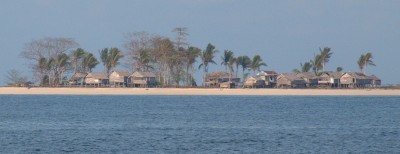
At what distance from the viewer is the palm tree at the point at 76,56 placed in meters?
139

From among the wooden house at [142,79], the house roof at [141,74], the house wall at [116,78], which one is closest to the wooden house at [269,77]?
the wooden house at [142,79]

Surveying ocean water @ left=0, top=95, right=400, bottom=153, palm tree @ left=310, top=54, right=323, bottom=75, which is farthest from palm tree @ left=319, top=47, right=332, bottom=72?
ocean water @ left=0, top=95, right=400, bottom=153

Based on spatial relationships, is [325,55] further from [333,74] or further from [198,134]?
[198,134]

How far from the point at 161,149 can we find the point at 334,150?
26.0ft

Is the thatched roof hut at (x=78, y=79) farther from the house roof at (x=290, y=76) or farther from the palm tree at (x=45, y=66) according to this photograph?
the house roof at (x=290, y=76)

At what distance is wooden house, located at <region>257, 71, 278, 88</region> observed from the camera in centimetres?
13615

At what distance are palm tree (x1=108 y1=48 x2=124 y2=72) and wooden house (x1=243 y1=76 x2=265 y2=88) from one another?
2030cm

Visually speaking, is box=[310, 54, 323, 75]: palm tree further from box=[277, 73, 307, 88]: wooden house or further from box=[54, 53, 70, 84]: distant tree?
box=[54, 53, 70, 84]: distant tree

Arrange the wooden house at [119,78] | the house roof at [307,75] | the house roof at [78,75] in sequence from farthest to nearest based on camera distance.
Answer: the house roof at [307,75]
the house roof at [78,75]
the wooden house at [119,78]

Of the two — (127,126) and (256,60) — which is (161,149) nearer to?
(127,126)

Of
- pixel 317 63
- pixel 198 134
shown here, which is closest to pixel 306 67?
pixel 317 63

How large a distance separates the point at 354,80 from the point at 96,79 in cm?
3869

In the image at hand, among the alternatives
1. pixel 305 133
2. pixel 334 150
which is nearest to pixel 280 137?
pixel 305 133

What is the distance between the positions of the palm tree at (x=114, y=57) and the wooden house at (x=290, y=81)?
82.6 feet
